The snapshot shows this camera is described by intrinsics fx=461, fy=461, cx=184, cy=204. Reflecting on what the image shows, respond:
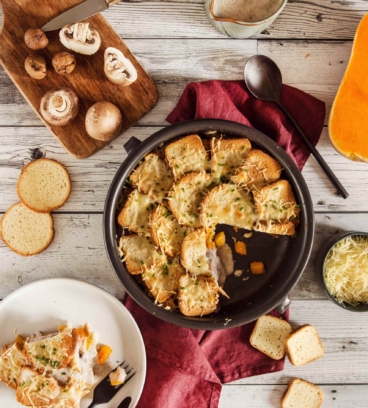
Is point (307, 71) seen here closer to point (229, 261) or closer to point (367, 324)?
point (229, 261)

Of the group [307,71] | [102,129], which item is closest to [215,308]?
[102,129]

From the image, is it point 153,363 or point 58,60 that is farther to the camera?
point 153,363

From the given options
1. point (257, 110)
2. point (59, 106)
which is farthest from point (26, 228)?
point (257, 110)

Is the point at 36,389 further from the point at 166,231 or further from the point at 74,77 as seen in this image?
the point at 74,77

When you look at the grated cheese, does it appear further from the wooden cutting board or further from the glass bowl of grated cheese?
the wooden cutting board

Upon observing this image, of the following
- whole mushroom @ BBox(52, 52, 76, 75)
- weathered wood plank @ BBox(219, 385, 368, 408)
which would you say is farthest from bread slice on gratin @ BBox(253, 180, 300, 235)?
whole mushroom @ BBox(52, 52, 76, 75)

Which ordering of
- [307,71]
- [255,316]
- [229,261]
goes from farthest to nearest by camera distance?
[307,71] < [229,261] < [255,316]
